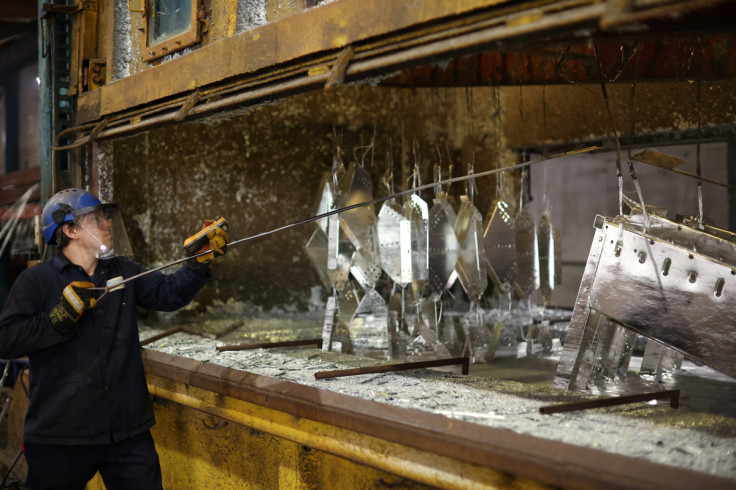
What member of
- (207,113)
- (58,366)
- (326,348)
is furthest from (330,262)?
(58,366)

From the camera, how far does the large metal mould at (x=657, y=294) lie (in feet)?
6.14

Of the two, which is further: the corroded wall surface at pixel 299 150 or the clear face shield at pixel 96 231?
the corroded wall surface at pixel 299 150

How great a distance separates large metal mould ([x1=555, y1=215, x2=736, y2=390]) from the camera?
1.87 metres

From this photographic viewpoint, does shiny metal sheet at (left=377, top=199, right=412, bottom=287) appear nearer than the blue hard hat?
No

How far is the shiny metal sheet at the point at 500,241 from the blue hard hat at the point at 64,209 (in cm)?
190

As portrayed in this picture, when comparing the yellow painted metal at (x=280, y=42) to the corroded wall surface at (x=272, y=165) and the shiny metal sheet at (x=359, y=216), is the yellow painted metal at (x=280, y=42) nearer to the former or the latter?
the corroded wall surface at (x=272, y=165)

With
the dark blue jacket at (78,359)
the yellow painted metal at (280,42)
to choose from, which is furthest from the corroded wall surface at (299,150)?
the dark blue jacket at (78,359)

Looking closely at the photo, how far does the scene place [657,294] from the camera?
1.99 metres

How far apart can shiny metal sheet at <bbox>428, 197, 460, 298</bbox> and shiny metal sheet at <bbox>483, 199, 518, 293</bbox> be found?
195 mm

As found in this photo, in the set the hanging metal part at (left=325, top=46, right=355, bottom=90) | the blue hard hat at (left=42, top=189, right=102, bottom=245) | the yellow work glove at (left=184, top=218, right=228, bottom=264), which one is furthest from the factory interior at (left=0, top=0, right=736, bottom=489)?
the blue hard hat at (left=42, top=189, right=102, bottom=245)

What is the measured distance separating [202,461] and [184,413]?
254 millimetres

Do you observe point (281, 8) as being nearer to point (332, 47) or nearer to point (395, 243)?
point (332, 47)

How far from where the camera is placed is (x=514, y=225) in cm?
345

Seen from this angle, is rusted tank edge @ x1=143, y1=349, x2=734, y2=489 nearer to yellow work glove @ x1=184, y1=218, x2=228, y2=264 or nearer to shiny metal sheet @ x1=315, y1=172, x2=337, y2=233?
yellow work glove @ x1=184, y1=218, x2=228, y2=264
